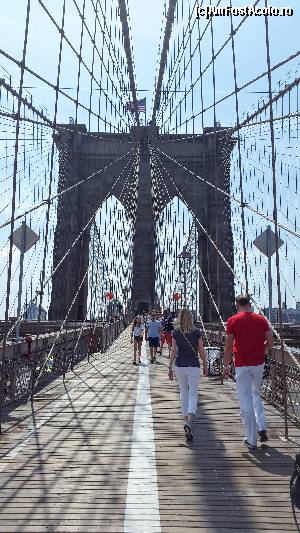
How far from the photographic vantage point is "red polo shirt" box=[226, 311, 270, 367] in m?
4.66

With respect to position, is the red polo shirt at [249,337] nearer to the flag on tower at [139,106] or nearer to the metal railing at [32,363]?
the metal railing at [32,363]

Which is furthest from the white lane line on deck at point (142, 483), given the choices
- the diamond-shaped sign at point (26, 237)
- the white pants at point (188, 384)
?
the diamond-shaped sign at point (26, 237)

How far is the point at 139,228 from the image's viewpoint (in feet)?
147

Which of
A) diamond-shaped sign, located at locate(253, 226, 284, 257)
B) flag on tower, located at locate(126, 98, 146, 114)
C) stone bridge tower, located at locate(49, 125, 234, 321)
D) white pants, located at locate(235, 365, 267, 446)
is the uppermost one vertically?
flag on tower, located at locate(126, 98, 146, 114)

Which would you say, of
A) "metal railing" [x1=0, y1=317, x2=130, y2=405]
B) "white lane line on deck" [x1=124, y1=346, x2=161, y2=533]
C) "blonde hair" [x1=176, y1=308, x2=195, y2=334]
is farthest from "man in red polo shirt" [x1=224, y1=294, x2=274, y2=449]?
"metal railing" [x1=0, y1=317, x2=130, y2=405]

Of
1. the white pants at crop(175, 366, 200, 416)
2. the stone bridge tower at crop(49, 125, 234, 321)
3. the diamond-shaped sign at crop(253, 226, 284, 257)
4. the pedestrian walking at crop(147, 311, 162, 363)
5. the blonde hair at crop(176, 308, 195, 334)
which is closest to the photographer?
the white pants at crop(175, 366, 200, 416)

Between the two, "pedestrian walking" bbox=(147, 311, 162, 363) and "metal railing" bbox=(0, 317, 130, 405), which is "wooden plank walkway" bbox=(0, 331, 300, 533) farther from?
"pedestrian walking" bbox=(147, 311, 162, 363)

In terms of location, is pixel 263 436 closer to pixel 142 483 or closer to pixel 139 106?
pixel 142 483

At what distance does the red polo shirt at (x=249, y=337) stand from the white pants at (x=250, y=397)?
0.07 m

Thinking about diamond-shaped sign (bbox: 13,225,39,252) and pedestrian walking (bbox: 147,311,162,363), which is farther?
pedestrian walking (bbox: 147,311,162,363)

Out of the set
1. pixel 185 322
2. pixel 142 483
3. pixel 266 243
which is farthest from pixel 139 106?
pixel 142 483

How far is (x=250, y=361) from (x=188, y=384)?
745 millimetres

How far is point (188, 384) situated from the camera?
513cm

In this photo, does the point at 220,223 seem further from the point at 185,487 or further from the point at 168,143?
the point at 185,487
